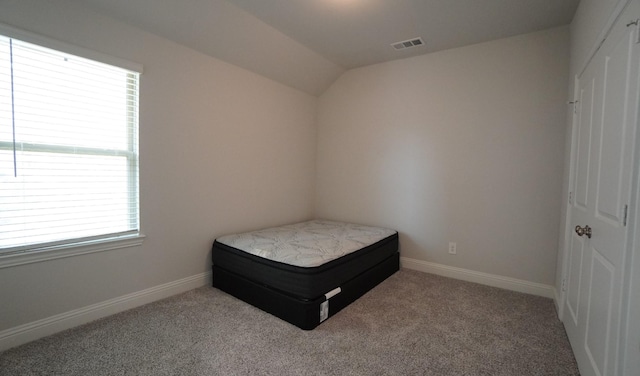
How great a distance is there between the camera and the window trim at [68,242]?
5.49 ft

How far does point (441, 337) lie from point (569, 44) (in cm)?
270

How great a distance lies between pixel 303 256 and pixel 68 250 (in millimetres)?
1641

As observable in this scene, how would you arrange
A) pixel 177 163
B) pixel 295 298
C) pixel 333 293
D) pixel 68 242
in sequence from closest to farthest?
pixel 68 242 → pixel 295 298 → pixel 333 293 → pixel 177 163

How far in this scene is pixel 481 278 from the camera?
9.34 feet

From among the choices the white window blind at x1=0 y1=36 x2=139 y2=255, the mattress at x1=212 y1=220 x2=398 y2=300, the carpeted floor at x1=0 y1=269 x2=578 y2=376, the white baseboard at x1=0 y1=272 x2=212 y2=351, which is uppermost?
the white window blind at x1=0 y1=36 x2=139 y2=255

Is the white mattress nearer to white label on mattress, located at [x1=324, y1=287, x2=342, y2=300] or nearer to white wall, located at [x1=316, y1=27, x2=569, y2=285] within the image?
white label on mattress, located at [x1=324, y1=287, x2=342, y2=300]

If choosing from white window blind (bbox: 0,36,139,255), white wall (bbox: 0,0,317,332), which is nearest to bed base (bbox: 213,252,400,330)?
white wall (bbox: 0,0,317,332)

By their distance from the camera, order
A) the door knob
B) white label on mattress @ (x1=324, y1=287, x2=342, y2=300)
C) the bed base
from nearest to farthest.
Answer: the door knob → the bed base → white label on mattress @ (x1=324, y1=287, x2=342, y2=300)

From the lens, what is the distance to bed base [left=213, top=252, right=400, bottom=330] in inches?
78.4

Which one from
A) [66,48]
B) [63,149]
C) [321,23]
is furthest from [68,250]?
[321,23]

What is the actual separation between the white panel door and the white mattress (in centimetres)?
151

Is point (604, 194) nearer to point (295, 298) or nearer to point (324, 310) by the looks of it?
point (324, 310)

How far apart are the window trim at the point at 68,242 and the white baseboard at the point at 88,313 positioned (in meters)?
0.41

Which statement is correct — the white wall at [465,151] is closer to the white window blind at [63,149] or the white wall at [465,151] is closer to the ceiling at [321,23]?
the ceiling at [321,23]
